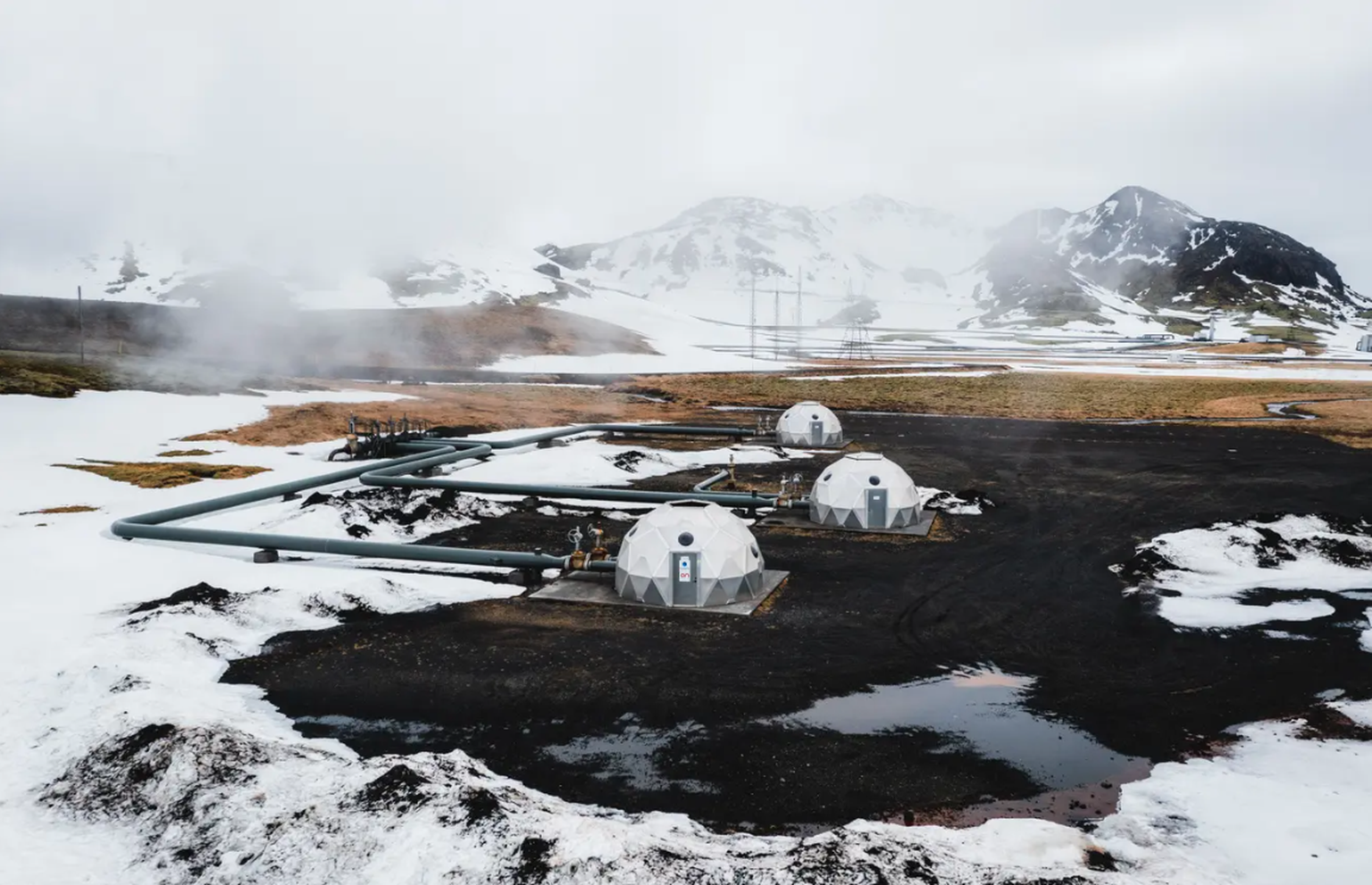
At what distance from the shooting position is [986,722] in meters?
18.4

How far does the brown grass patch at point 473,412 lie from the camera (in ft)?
184

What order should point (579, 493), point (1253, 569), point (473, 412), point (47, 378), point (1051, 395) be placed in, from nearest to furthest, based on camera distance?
point (1253, 569)
point (579, 493)
point (47, 378)
point (473, 412)
point (1051, 395)

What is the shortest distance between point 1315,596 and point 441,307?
16961cm

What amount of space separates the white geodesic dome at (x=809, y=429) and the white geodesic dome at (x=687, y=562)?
3251cm

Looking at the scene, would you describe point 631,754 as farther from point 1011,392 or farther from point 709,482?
point 1011,392

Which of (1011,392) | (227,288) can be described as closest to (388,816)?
(1011,392)

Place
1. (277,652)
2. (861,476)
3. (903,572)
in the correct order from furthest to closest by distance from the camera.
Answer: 1. (861,476)
2. (903,572)
3. (277,652)

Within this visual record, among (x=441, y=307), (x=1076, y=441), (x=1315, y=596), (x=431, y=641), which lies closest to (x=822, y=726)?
(x=431, y=641)

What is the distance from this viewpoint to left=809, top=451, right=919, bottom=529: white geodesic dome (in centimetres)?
3456

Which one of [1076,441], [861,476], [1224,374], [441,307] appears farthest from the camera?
[441,307]

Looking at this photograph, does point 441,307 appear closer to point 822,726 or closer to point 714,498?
point 714,498

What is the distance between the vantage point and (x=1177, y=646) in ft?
74.2

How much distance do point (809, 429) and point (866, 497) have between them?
24211 millimetres

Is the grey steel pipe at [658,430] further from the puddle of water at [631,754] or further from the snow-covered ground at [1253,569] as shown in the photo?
the puddle of water at [631,754]
